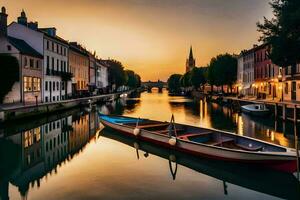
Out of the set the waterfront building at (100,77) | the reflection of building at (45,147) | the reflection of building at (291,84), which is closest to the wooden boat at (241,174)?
the reflection of building at (45,147)

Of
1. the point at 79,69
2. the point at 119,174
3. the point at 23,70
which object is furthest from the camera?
the point at 79,69

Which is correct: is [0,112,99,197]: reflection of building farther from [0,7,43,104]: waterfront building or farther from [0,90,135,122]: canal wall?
[0,7,43,104]: waterfront building

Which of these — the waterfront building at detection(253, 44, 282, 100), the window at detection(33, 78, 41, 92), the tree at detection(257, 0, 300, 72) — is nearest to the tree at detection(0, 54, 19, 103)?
the window at detection(33, 78, 41, 92)

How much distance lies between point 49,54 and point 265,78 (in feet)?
152

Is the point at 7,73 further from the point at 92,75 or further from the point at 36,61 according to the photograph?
the point at 92,75

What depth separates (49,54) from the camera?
185ft

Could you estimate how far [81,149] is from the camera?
24.5m

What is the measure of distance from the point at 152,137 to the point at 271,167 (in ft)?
33.3

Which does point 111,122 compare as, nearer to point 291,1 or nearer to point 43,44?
point 291,1

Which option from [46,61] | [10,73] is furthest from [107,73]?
[10,73]

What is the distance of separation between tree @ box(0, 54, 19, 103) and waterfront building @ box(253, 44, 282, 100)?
4338 cm

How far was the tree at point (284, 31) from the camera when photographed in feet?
106

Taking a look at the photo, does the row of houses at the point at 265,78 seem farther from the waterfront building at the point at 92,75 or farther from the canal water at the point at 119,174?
the waterfront building at the point at 92,75

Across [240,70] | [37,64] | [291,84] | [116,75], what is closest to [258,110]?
[291,84]
